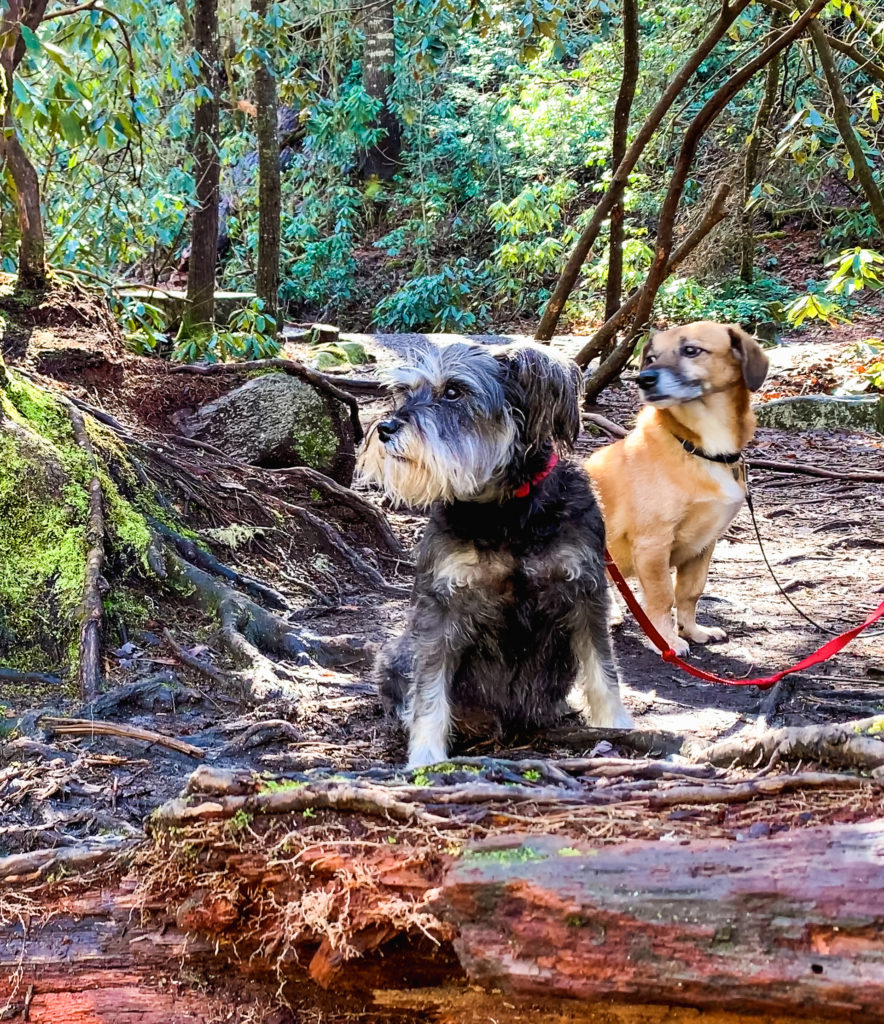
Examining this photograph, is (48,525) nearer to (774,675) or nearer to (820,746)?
(774,675)

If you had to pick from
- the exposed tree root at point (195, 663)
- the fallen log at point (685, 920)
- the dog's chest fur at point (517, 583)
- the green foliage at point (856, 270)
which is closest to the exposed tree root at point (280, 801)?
the fallen log at point (685, 920)

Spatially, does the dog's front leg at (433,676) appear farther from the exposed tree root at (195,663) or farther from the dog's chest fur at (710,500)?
the dog's chest fur at (710,500)

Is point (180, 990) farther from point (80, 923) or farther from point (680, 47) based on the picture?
point (680, 47)

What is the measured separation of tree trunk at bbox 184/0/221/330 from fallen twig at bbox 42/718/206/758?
309 inches

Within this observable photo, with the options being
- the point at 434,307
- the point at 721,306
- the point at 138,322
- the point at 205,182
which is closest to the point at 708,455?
the point at 138,322

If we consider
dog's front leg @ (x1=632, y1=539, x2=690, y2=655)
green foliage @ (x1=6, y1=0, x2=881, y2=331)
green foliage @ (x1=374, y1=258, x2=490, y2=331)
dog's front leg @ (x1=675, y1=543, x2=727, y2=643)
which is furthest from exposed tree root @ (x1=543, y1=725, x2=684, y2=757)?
green foliage @ (x1=374, y1=258, x2=490, y2=331)

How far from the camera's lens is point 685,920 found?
1.70 m

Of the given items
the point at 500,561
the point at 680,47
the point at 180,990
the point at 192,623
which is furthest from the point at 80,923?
the point at 680,47

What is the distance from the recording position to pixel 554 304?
1123 cm

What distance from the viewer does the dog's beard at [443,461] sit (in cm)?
350

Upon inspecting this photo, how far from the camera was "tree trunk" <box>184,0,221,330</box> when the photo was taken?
10664 millimetres

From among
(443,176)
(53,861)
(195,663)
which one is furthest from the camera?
(443,176)

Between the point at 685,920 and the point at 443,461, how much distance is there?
6.73 ft

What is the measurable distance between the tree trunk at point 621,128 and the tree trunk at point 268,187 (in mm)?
4217
